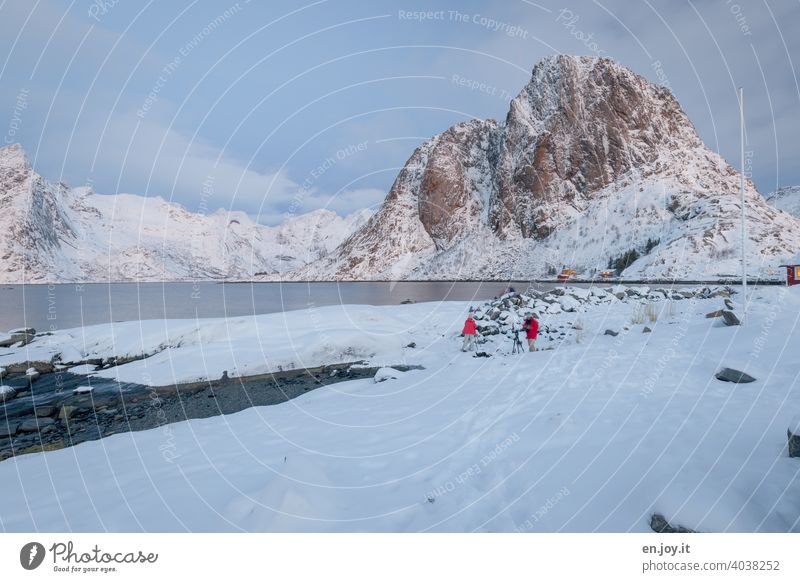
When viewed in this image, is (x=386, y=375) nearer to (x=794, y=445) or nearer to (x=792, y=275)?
(x=794, y=445)

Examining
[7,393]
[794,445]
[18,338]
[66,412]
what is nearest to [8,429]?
[66,412]

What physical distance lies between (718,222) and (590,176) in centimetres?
5457

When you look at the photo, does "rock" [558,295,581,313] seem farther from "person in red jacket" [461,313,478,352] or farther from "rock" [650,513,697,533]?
"rock" [650,513,697,533]

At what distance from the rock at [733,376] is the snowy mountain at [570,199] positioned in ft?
194

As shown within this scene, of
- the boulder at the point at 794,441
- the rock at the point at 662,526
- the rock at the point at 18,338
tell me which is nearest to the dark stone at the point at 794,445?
the boulder at the point at 794,441

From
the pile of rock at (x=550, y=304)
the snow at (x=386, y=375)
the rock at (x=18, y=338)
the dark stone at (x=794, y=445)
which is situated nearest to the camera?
the dark stone at (x=794, y=445)

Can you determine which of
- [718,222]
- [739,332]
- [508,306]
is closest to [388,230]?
[718,222]

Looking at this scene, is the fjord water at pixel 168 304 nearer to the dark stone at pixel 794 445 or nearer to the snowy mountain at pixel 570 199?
the snowy mountain at pixel 570 199

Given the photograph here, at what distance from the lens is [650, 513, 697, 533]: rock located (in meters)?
3.13

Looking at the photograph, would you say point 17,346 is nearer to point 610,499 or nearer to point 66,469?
point 66,469

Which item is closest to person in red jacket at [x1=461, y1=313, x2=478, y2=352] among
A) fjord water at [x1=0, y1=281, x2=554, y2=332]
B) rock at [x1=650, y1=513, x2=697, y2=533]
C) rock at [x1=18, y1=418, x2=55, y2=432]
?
rock at [x1=650, y1=513, x2=697, y2=533]

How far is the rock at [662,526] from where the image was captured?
3.13 metres

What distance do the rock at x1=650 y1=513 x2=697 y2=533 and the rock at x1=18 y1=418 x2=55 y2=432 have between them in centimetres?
1280

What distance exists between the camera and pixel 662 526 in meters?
3.20
